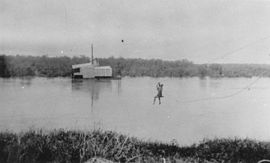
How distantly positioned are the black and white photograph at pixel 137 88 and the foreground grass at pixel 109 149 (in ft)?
0.04

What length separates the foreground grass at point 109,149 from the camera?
367 cm

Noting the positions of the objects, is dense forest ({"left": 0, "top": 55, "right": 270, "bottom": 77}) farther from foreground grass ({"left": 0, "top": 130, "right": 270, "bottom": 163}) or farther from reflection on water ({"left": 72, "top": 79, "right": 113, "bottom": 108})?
foreground grass ({"left": 0, "top": 130, "right": 270, "bottom": 163})

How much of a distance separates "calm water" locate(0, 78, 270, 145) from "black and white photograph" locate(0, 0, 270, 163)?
12mm

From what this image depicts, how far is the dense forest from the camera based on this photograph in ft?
13.0

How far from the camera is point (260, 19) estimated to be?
14.9 ft

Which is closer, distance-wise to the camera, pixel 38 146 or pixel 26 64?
pixel 38 146

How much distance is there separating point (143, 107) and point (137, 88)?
0.24 meters

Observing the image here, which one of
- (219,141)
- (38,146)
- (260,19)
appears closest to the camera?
(38,146)

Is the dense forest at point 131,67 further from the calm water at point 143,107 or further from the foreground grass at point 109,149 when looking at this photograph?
the foreground grass at point 109,149

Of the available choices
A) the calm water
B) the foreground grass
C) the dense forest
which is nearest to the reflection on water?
the calm water

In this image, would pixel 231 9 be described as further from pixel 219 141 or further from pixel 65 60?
pixel 65 60

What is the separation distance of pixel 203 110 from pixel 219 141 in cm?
43

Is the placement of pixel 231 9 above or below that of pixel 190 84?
above

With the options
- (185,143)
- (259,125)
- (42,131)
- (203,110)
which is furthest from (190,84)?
(42,131)
